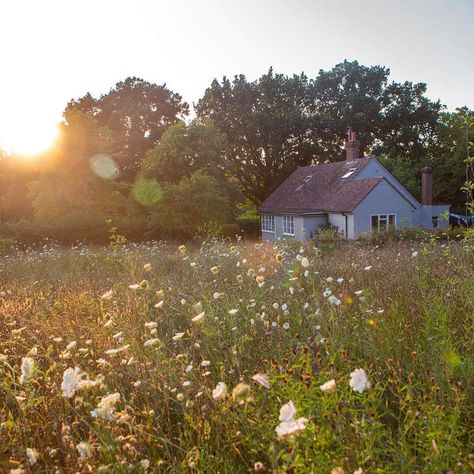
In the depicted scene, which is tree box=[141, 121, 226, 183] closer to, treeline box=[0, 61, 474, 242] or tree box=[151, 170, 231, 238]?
treeline box=[0, 61, 474, 242]

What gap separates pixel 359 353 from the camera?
12.2 feet

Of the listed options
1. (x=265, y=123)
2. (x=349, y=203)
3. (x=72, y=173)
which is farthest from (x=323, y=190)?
(x=72, y=173)

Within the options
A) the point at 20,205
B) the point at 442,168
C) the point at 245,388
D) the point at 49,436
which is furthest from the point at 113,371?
the point at 442,168

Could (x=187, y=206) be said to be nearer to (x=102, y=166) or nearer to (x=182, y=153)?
(x=182, y=153)

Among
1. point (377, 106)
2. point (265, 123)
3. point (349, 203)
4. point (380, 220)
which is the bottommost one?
point (380, 220)

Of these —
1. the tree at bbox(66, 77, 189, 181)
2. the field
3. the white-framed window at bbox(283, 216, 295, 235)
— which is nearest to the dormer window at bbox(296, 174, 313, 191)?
the white-framed window at bbox(283, 216, 295, 235)

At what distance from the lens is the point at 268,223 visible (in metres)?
33.8

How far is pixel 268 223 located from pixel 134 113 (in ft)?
45.2

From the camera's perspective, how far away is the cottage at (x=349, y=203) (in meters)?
25.4

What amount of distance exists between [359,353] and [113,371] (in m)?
1.94

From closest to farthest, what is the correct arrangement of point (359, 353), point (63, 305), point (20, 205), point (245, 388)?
point (245, 388) < point (359, 353) < point (63, 305) < point (20, 205)

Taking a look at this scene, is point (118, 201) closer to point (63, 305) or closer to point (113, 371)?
point (63, 305)

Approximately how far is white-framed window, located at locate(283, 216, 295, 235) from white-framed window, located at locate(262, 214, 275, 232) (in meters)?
2.15

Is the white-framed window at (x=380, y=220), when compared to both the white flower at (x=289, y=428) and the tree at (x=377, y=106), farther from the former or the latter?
the white flower at (x=289, y=428)
